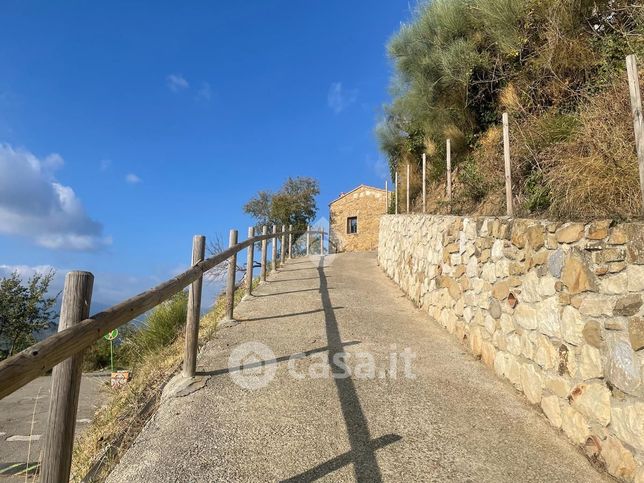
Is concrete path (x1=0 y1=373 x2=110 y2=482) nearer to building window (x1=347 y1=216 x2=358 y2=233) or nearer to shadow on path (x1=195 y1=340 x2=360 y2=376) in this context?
shadow on path (x1=195 y1=340 x2=360 y2=376)

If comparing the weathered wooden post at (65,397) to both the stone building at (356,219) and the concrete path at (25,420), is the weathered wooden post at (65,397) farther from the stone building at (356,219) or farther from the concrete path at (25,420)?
the stone building at (356,219)

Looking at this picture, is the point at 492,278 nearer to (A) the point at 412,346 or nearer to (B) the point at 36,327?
(A) the point at 412,346

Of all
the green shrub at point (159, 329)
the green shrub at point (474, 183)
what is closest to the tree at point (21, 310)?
the green shrub at point (159, 329)

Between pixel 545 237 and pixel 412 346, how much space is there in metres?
2.18

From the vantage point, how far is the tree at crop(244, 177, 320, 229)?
27.7 meters

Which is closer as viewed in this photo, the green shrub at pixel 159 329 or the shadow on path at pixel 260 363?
the shadow on path at pixel 260 363

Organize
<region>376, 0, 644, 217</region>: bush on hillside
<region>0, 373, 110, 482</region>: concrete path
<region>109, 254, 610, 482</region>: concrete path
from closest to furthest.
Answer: <region>109, 254, 610, 482</region>: concrete path, <region>376, 0, 644, 217</region>: bush on hillside, <region>0, 373, 110, 482</region>: concrete path

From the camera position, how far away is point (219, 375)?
4.18m

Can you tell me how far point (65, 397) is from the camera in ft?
6.08

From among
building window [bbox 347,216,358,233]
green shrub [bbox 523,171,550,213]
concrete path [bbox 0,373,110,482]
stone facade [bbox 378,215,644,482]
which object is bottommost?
concrete path [bbox 0,373,110,482]

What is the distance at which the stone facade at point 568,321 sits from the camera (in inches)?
104

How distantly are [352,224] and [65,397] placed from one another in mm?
27066

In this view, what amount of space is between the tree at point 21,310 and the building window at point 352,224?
17347 mm

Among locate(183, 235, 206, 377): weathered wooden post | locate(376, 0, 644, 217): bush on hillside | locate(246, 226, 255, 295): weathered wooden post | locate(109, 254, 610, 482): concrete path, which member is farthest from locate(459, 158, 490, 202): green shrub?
locate(183, 235, 206, 377): weathered wooden post
